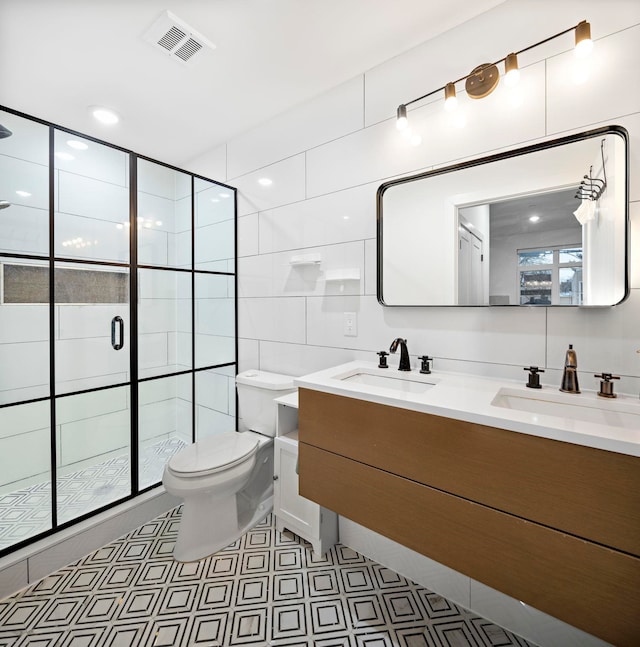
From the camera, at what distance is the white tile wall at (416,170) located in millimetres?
1167

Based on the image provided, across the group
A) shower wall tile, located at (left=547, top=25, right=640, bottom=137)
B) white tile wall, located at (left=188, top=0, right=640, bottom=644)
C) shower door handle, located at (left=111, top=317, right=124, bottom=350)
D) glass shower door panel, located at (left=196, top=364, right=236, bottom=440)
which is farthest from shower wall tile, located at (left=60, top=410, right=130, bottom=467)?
shower wall tile, located at (left=547, top=25, right=640, bottom=137)

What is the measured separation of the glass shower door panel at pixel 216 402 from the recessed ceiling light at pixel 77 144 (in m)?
1.40

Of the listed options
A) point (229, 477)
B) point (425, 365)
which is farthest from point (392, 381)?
point (229, 477)

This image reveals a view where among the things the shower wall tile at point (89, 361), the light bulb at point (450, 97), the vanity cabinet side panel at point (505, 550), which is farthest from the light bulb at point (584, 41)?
the shower wall tile at point (89, 361)

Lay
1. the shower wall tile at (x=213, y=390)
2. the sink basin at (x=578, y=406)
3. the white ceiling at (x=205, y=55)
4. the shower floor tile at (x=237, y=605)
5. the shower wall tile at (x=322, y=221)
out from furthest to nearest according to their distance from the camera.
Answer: the shower wall tile at (x=213, y=390) → the shower wall tile at (x=322, y=221) → the white ceiling at (x=205, y=55) → the shower floor tile at (x=237, y=605) → the sink basin at (x=578, y=406)

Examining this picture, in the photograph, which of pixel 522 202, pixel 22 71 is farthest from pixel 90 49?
pixel 522 202

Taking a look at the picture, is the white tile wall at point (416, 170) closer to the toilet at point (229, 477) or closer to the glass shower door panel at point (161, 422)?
the toilet at point (229, 477)

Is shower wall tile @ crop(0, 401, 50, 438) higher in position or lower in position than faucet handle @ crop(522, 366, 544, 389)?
lower

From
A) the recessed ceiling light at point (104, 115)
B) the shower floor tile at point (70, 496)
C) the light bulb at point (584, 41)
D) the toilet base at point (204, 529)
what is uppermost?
the recessed ceiling light at point (104, 115)

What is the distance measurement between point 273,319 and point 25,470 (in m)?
1.47

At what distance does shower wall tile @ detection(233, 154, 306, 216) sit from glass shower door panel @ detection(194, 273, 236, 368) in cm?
55

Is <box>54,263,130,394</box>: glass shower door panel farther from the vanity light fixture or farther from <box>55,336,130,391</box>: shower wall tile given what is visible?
the vanity light fixture

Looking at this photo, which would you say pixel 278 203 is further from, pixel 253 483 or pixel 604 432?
pixel 604 432

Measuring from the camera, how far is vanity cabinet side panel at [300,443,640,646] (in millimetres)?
796
